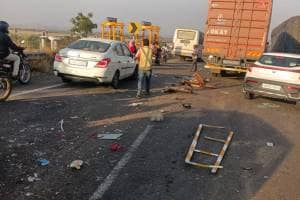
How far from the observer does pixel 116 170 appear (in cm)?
570

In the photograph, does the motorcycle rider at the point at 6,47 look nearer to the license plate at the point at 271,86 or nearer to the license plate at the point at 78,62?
the license plate at the point at 78,62

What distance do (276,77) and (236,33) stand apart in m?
5.87

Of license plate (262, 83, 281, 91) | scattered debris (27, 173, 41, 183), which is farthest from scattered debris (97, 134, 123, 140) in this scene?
license plate (262, 83, 281, 91)

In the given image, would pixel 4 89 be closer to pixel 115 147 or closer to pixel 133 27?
pixel 115 147

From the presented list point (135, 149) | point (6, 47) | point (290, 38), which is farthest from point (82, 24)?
point (135, 149)

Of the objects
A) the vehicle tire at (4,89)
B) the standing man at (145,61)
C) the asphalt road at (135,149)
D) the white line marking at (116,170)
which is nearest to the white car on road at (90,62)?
the asphalt road at (135,149)

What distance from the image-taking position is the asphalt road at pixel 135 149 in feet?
16.8

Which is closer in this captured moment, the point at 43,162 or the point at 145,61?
the point at 43,162

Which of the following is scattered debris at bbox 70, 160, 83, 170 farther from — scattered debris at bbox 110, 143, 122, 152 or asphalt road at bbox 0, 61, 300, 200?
scattered debris at bbox 110, 143, 122, 152

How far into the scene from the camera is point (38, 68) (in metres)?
16.0

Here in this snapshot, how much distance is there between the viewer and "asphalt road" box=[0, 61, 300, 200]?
512 cm

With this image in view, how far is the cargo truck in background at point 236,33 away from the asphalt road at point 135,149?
5.70m

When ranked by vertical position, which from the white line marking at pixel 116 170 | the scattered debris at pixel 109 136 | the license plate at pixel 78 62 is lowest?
the white line marking at pixel 116 170

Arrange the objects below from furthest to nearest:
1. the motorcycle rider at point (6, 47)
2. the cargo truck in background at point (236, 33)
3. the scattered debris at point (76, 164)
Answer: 1. the cargo truck in background at point (236, 33)
2. the motorcycle rider at point (6, 47)
3. the scattered debris at point (76, 164)
